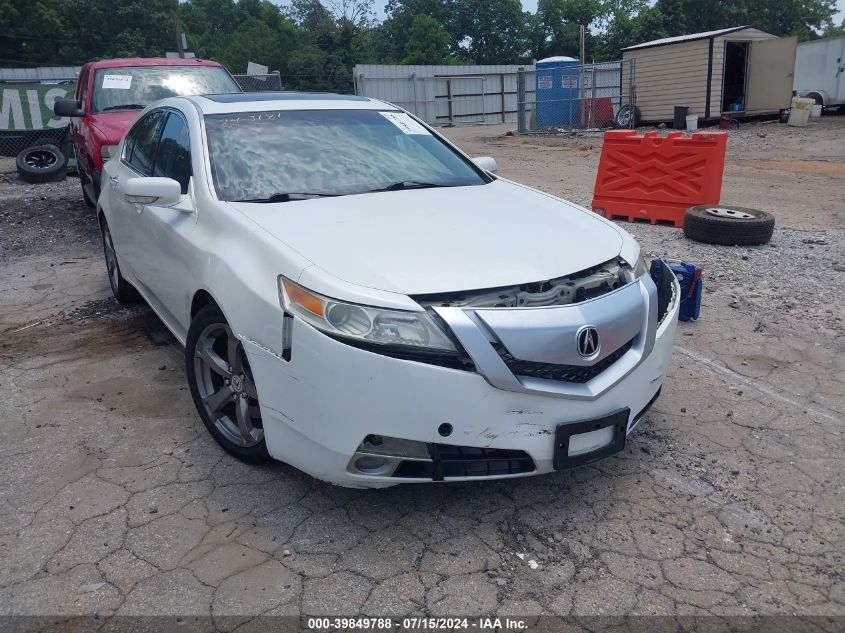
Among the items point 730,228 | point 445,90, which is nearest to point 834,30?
point 445,90

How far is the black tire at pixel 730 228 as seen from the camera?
6.73m

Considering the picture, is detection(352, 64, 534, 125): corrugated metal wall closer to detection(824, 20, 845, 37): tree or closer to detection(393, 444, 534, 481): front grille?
detection(393, 444, 534, 481): front grille

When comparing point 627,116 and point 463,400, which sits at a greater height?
point 627,116

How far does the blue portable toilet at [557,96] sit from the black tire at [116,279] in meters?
19.8

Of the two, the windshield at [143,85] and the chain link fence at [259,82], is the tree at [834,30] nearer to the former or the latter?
the chain link fence at [259,82]

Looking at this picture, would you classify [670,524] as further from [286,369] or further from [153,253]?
[153,253]

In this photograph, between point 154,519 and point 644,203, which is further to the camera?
point 644,203

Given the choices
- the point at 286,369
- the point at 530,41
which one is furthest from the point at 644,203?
the point at 530,41

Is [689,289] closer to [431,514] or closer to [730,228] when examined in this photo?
[730,228]

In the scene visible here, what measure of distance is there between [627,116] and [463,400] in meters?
22.2

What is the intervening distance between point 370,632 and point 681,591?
109cm

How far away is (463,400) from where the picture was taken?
2.44 metres

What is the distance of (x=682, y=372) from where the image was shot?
4.18 metres

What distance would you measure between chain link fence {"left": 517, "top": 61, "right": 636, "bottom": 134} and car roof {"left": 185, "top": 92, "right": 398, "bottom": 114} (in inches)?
750
